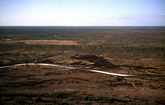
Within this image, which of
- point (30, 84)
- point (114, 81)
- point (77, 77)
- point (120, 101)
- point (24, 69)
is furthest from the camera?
point (24, 69)

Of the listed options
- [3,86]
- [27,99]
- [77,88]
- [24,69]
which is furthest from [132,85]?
[24,69]

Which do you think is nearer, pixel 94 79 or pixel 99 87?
pixel 99 87

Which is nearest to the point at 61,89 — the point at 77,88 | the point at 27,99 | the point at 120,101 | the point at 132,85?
the point at 77,88

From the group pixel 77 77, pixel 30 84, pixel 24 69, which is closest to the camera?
pixel 30 84

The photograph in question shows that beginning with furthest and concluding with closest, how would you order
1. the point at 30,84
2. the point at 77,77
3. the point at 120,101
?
the point at 77,77
the point at 30,84
the point at 120,101

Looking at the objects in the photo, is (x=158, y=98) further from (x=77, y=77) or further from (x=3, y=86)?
(x=3, y=86)

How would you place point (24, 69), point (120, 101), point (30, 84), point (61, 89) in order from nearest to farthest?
point (120, 101), point (61, 89), point (30, 84), point (24, 69)

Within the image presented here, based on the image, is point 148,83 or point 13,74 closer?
point 148,83

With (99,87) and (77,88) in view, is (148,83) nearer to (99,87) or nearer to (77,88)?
(99,87)
